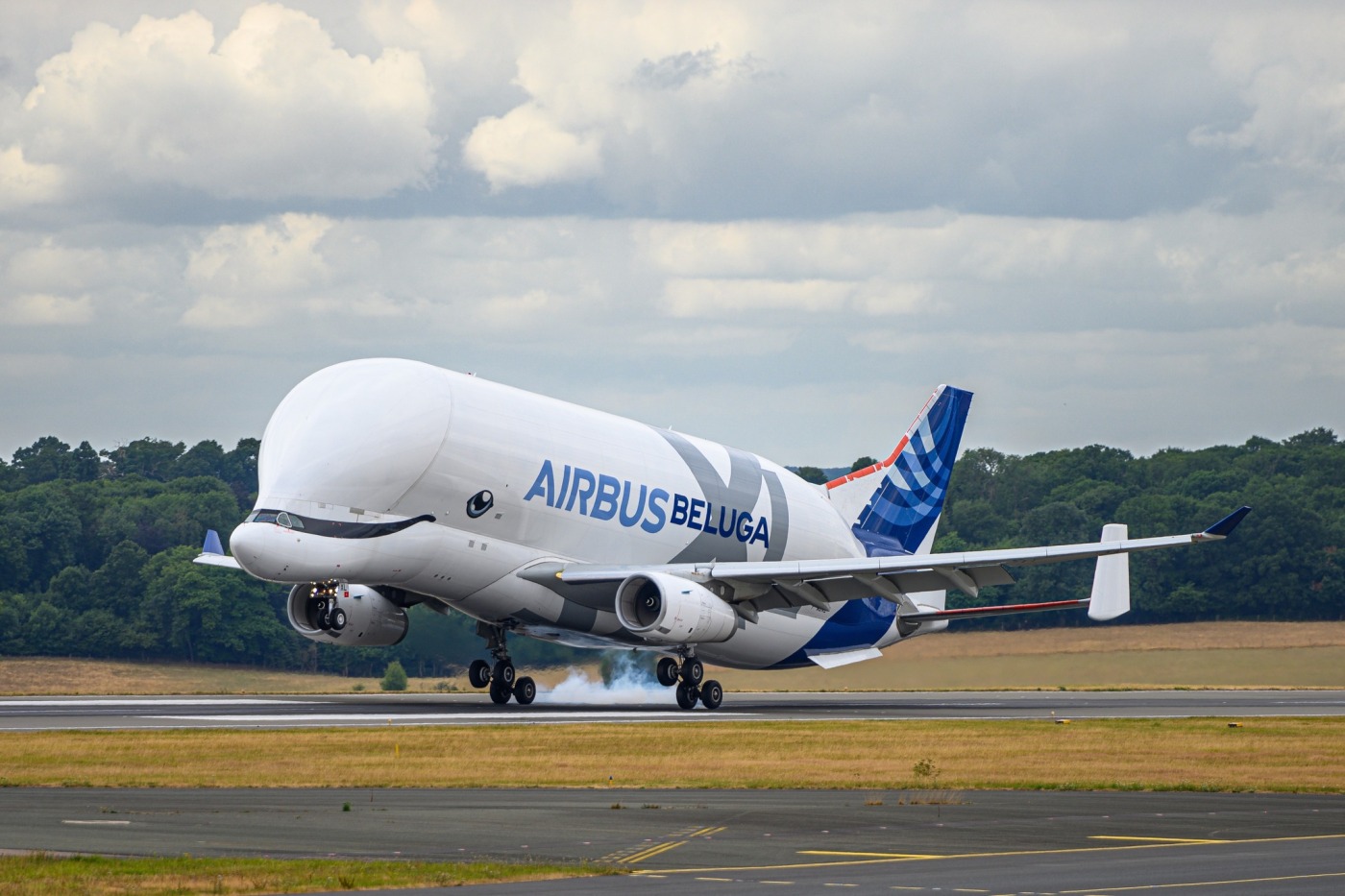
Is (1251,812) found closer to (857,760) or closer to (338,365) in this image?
(857,760)

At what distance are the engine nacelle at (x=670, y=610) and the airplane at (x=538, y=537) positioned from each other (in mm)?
45

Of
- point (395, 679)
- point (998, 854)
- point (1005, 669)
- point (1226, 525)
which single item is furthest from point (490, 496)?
point (1005, 669)

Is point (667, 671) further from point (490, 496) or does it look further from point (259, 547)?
point (259, 547)

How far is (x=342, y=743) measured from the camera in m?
30.5

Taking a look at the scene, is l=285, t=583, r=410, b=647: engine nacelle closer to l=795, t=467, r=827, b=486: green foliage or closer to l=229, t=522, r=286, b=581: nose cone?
l=229, t=522, r=286, b=581: nose cone

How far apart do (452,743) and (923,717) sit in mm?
13364

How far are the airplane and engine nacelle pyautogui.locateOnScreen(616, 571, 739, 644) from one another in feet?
0.15

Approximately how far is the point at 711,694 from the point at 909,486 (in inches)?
577

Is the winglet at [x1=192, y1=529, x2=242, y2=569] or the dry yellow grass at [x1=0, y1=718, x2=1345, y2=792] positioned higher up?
the winglet at [x1=192, y1=529, x2=242, y2=569]

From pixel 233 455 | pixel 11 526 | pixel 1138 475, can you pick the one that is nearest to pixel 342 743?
pixel 11 526

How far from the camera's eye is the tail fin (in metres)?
55.8

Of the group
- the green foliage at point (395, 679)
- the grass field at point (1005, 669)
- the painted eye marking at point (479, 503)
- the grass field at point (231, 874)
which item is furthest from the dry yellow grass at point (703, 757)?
the green foliage at point (395, 679)

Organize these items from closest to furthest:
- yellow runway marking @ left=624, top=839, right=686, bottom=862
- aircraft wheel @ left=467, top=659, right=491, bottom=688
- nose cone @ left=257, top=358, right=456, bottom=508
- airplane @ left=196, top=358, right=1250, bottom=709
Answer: yellow runway marking @ left=624, top=839, right=686, bottom=862 < nose cone @ left=257, top=358, right=456, bottom=508 < airplane @ left=196, top=358, right=1250, bottom=709 < aircraft wheel @ left=467, top=659, right=491, bottom=688

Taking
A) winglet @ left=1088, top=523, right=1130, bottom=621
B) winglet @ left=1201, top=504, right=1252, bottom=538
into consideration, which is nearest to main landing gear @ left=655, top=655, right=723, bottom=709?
winglet @ left=1201, top=504, right=1252, bottom=538
